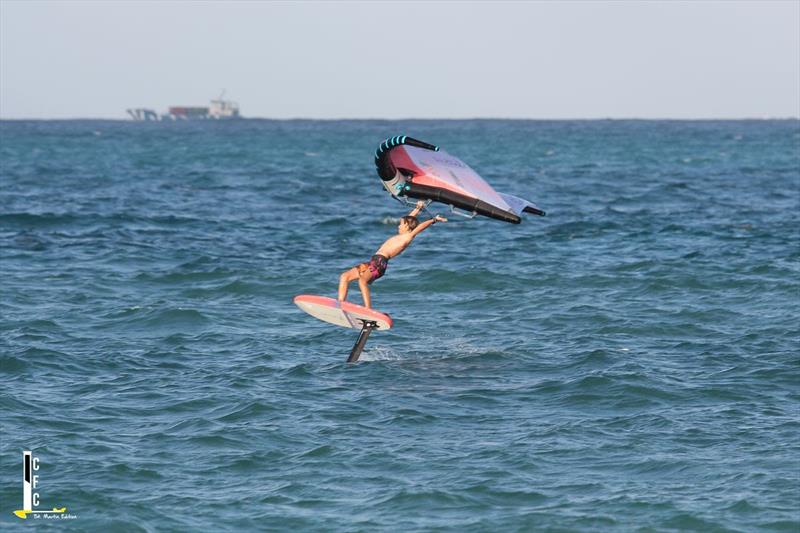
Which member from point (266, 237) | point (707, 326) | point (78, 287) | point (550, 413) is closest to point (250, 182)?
point (266, 237)

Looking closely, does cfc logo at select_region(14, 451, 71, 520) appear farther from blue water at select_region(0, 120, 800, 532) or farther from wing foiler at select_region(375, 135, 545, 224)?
wing foiler at select_region(375, 135, 545, 224)

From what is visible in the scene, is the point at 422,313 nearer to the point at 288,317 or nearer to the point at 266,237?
the point at 288,317

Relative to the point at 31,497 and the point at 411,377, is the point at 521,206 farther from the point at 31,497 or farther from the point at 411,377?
the point at 31,497

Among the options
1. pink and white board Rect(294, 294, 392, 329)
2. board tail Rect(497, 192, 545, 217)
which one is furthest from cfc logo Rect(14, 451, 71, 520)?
board tail Rect(497, 192, 545, 217)

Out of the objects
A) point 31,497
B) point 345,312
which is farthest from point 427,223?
point 31,497

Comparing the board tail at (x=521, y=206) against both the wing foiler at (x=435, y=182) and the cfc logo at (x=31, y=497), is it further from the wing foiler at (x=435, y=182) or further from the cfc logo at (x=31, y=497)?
the cfc logo at (x=31, y=497)

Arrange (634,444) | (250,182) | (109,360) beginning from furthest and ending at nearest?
(250,182) → (109,360) → (634,444)

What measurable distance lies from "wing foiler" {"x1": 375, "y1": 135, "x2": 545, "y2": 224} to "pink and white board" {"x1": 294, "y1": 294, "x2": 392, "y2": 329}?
8.78 ft

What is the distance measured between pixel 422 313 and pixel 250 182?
5319 centimetres

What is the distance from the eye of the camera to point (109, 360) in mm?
28703

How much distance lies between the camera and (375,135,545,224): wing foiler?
2359cm

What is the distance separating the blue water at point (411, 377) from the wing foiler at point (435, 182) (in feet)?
13.9

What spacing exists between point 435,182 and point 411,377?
5.30 metres

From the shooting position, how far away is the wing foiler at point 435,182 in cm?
2359
